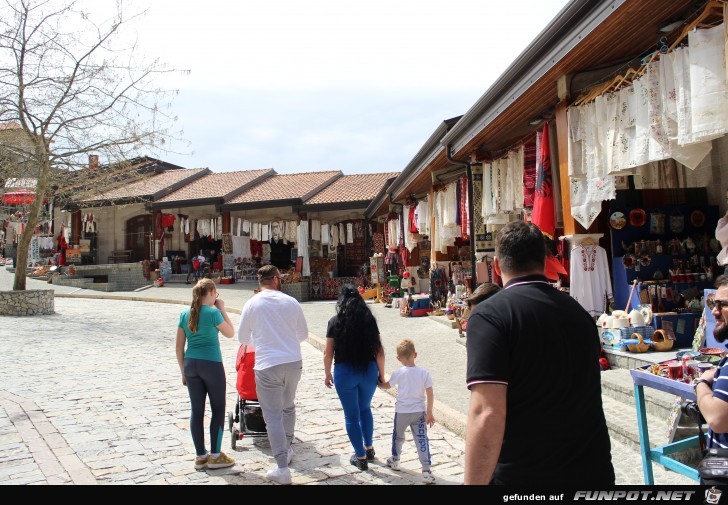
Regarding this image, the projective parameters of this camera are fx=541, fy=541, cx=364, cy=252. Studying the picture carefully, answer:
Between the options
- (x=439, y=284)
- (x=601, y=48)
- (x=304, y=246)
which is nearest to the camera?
(x=601, y=48)

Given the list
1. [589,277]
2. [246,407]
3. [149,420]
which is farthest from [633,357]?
[149,420]

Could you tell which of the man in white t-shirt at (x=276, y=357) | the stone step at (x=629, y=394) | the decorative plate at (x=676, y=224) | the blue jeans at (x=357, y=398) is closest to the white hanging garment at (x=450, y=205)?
the decorative plate at (x=676, y=224)

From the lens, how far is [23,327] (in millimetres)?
12828

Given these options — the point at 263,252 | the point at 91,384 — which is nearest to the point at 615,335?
the point at 91,384

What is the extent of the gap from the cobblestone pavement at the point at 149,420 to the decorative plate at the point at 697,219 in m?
3.82

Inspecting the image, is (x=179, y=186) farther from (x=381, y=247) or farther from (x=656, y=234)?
(x=656, y=234)

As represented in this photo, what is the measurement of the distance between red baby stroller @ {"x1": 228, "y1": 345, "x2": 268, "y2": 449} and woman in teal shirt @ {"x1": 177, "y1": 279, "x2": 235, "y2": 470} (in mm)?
483

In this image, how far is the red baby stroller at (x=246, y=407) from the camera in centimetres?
495

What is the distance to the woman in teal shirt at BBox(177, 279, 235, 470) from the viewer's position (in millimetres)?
4348

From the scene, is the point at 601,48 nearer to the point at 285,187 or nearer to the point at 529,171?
the point at 529,171

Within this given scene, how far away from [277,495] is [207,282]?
102 inches

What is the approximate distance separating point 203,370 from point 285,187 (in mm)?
20850

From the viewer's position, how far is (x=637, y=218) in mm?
7426

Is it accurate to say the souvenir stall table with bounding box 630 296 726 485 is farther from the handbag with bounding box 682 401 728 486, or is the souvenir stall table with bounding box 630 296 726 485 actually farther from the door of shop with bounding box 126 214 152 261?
the door of shop with bounding box 126 214 152 261
